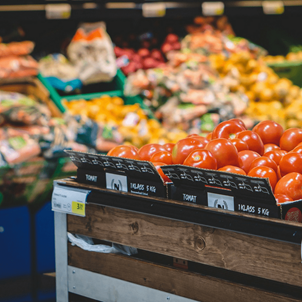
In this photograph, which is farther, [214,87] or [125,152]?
[214,87]

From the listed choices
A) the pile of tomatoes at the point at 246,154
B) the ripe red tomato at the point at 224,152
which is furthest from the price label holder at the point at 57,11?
the ripe red tomato at the point at 224,152

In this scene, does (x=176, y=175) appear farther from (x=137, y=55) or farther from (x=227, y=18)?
(x=227, y=18)

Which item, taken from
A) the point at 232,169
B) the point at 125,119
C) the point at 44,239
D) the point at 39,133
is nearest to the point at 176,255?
the point at 232,169

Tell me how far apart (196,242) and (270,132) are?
0.69 m

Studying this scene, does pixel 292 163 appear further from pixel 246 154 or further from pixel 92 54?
pixel 92 54

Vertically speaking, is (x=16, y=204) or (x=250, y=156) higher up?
(x=250, y=156)

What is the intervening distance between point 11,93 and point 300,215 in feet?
10.4

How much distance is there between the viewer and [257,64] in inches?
194

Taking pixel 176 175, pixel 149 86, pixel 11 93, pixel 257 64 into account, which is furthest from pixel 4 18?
pixel 176 175

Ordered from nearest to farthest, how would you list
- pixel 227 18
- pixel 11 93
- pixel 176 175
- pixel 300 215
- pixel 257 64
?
pixel 300 215
pixel 176 175
pixel 11 93
pixel 257 64
pixel 227 18

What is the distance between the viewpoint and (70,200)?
5.43ft

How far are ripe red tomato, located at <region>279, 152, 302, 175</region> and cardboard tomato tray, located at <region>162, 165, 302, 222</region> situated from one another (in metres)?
0.23

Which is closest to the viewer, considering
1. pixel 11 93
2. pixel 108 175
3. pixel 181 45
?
pixel 108 175

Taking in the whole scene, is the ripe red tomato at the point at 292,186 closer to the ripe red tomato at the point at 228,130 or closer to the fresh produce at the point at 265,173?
the fresh produce at the point at 265,173
